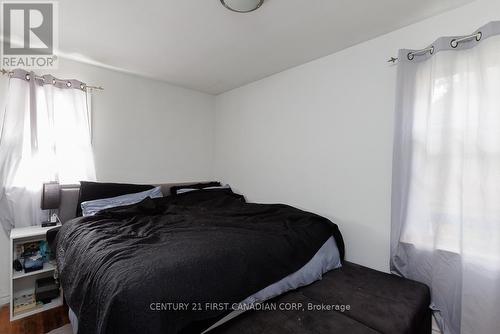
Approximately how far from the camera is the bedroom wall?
1921 millimetres

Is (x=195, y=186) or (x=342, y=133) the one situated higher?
(x=342, y=133)

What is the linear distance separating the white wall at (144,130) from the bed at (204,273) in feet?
2.73

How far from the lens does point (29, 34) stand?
205cm

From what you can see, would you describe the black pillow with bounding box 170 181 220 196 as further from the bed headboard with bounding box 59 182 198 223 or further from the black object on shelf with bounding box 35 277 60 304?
the black object on shelf with bounding box 35 277 60 304

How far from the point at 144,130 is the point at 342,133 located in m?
2.39

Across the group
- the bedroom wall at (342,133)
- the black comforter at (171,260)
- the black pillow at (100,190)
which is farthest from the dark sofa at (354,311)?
the black pillow at (100,190)

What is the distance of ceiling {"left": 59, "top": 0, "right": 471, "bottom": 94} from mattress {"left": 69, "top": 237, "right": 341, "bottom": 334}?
1.74 meters

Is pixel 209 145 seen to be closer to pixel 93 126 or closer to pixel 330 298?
pixel 93 126

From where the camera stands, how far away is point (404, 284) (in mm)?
1672

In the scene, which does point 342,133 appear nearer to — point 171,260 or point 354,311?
point 354,311

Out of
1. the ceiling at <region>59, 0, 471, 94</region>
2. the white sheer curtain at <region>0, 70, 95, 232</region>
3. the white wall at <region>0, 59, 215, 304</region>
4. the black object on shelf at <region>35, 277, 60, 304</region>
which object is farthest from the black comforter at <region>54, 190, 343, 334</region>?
the ceiling at <region>59, 0, 471, 94</region>

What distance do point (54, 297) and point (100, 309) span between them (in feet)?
5.44

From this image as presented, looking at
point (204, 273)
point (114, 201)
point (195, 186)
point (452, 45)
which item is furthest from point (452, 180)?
point (114, 201)

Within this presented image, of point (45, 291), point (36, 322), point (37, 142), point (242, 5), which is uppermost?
point (242, 5)
